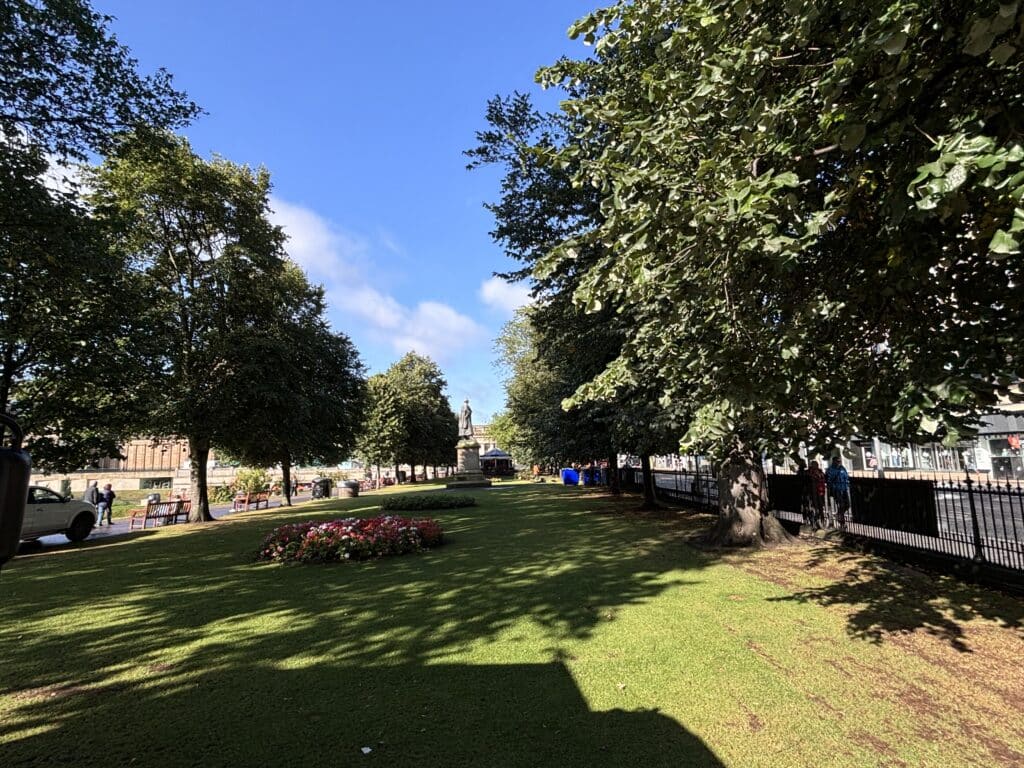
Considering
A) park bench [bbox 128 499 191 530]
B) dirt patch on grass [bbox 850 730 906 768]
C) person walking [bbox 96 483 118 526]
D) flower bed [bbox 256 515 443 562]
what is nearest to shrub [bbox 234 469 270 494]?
person walking [bbox 96 483 118 526]

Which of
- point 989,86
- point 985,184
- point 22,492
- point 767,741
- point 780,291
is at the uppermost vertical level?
point 989,86

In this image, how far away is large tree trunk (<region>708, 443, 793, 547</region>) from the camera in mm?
10375

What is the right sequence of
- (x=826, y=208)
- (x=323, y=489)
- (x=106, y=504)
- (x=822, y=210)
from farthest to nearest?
(x=323, y=489) → (x=106, y=504) → (x=822, y=210) → (x=826, y=208)

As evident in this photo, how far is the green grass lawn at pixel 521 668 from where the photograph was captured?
3.54 meters

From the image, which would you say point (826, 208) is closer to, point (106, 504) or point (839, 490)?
point (839, 490)

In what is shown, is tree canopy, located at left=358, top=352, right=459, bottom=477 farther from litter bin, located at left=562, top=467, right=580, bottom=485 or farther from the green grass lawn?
the green grass lawn

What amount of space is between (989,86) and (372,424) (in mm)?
46835

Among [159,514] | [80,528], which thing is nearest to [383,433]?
[159,514]

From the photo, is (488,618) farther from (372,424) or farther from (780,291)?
(372,424)

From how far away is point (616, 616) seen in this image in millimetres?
6176

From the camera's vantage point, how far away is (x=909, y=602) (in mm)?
6441

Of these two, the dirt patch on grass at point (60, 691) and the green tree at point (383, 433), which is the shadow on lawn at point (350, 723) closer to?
the dirt patch on grass at point (60, 691)

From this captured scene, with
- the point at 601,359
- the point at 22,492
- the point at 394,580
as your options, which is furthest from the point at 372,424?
the point at 22,492

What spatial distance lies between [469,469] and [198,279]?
18519 millimetres
